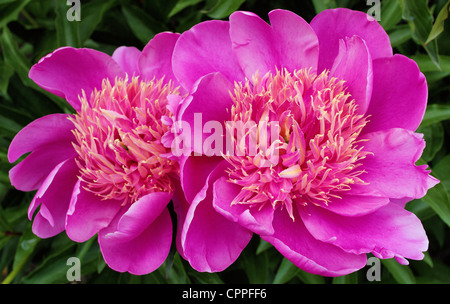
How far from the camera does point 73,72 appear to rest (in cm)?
60

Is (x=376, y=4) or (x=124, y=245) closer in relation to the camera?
(x=124, y=245)

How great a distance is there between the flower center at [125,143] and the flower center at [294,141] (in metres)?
0.09

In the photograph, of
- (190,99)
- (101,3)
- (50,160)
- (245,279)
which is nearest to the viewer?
(190,99)

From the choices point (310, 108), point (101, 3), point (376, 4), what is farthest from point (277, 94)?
point (101, 3)

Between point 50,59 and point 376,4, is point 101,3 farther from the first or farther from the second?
point 376,4

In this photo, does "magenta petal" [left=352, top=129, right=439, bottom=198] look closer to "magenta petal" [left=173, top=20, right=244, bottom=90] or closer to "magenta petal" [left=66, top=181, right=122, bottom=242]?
"magenta petal" [left=173, top=20, right=244, bottom=90]

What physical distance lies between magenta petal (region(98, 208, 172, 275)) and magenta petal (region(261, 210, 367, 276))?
13cm

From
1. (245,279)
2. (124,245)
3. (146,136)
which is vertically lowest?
(245,279)

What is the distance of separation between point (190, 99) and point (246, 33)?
0.14 m

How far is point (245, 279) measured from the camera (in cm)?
113

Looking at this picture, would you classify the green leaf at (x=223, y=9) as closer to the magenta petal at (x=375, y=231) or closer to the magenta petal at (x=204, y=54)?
the magenta petal at (x=204, y=54)

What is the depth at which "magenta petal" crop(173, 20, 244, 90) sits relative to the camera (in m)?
0.55

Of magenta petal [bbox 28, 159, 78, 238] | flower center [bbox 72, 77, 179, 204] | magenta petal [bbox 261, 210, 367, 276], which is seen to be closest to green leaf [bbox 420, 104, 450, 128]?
magenta petal [bbox 261, 210, 367, 276]

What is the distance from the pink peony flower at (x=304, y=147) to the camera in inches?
20.1
